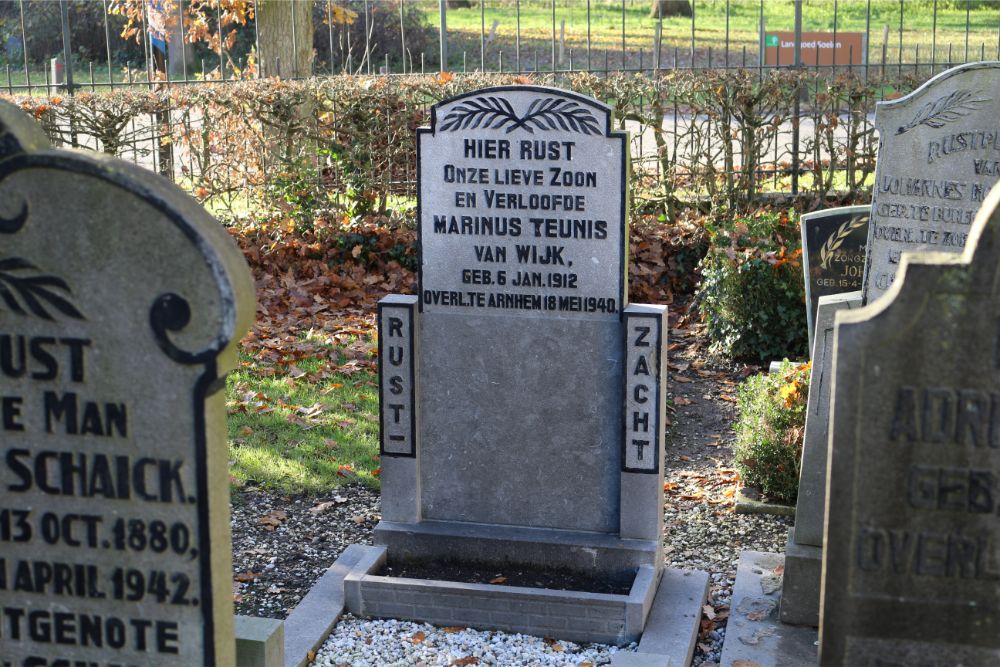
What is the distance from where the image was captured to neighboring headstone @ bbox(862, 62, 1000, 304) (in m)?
5.52

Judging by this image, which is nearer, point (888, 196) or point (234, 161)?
point (888, 196)

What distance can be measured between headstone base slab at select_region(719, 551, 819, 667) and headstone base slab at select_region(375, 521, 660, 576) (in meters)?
0.43

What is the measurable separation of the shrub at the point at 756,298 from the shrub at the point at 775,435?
2.32 m

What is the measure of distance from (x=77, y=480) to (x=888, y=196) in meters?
4.13

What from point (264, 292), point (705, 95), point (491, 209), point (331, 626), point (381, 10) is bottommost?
point (331, 626)

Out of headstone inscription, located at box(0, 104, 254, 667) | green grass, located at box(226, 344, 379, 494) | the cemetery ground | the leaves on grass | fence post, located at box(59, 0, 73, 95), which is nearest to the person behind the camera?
headstone inscription, located at box(0, 104, 254, 667)

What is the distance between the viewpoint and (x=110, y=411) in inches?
116

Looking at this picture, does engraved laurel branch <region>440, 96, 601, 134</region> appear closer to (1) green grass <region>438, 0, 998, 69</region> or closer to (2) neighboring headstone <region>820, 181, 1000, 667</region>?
(2) neighboring headstone <region>820, 181, 1000, 667</region>

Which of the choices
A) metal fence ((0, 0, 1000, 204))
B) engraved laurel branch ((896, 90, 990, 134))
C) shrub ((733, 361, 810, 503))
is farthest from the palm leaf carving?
metal fence ((0, 0, 1000, 204))

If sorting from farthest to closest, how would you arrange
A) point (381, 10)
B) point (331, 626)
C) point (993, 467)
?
point (381, 10) < point (331, 626) < point (993, 467)

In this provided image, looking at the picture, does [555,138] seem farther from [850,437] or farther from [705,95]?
[705,95]

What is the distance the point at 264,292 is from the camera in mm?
10336

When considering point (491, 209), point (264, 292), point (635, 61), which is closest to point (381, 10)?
point (635, 61)

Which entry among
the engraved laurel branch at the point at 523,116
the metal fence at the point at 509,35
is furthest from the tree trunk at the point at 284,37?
the engraved laurel branch at the point at 523,116
